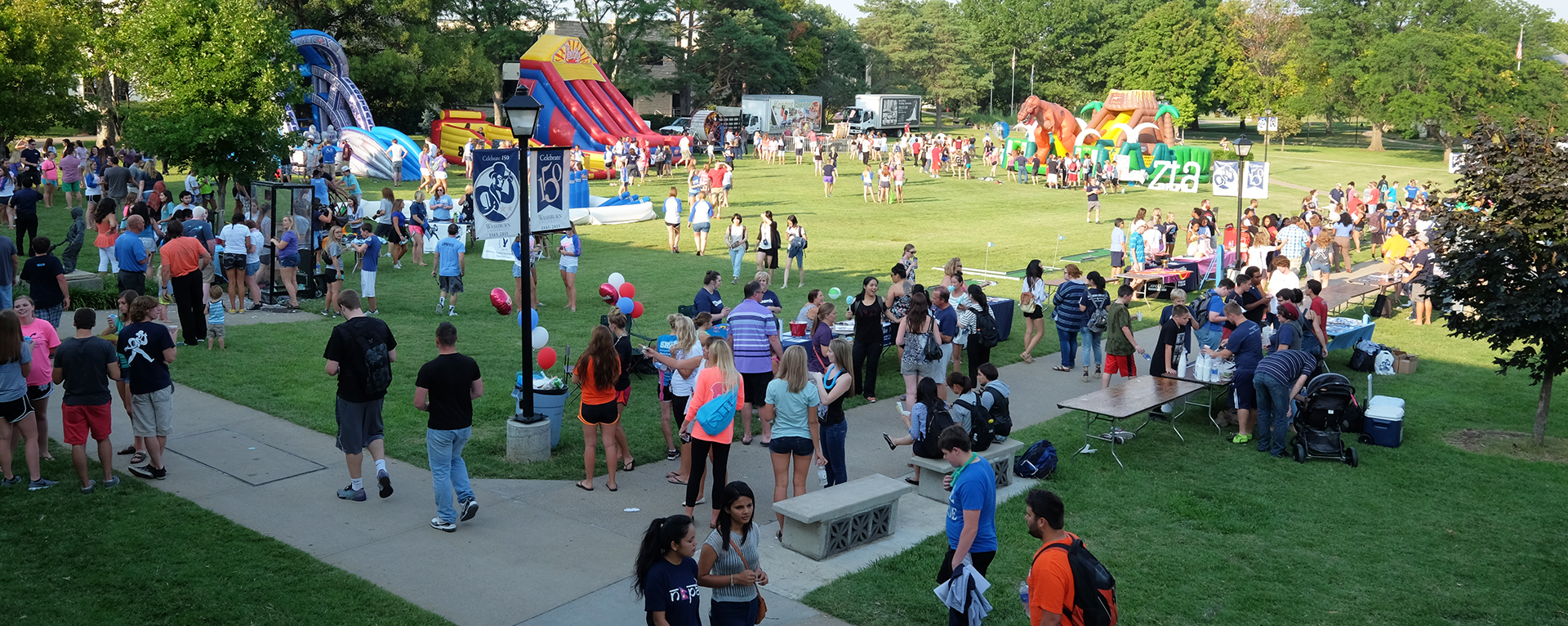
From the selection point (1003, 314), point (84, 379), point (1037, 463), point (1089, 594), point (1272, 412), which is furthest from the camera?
point (1003, 314)

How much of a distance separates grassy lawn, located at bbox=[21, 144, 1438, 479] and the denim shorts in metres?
2.20

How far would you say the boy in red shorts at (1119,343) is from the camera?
12.4 metres

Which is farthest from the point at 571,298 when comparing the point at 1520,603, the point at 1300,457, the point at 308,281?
the point at 1520,603

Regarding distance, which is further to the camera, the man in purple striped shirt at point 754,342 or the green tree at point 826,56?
the green tree at point 826,56

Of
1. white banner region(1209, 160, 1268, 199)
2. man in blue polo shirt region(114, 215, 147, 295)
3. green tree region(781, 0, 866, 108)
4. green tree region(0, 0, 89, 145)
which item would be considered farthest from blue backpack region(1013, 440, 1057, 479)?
green tree region(781, 0, 866, 108)

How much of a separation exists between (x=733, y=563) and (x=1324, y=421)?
759cm

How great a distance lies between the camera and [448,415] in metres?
7.86

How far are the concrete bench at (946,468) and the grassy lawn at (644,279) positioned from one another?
2.53 m

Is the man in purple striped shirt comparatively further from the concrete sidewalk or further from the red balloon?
the red balloon

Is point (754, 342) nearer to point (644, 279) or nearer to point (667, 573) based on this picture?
point (667, 573)

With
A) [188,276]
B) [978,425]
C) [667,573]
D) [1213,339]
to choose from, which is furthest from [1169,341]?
[188,276]

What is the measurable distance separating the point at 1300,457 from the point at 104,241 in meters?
16.9

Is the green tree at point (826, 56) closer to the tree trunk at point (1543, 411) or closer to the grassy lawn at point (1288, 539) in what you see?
the tree trunk at point (1543, 411)

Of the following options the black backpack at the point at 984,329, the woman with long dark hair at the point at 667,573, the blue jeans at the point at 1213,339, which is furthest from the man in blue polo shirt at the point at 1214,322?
the woman with long dark hair at the point at 667,573
